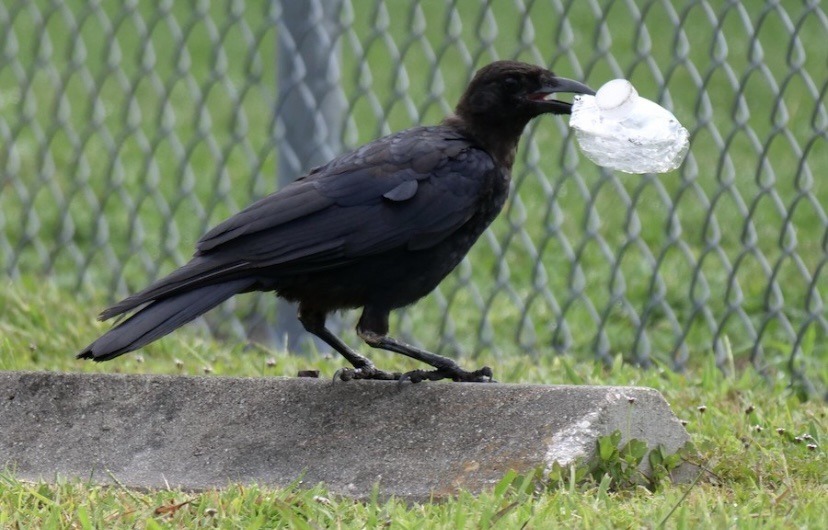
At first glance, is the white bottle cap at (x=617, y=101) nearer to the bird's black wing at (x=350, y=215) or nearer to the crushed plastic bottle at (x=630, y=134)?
the crushed plastic bottle at (x=630, y=134)

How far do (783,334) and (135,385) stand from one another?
298cm

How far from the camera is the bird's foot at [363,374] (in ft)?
12.3

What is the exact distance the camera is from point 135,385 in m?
3.75

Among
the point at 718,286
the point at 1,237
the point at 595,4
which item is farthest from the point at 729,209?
the point at 1,237

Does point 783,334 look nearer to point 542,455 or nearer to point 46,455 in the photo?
point 542,455

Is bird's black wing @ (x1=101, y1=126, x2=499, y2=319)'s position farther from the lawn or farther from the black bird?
the lawn

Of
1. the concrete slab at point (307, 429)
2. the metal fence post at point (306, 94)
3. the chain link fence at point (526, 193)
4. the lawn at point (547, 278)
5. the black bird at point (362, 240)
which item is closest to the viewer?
the lawn at point (547, 278)

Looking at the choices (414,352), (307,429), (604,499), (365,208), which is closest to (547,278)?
(414,352)

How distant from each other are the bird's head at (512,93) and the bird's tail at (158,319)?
99 centimetres

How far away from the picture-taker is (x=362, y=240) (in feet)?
12.3

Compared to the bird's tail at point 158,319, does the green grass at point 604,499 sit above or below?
below

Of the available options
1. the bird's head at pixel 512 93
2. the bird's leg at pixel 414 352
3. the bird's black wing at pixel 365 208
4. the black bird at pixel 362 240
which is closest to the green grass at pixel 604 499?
the black bird at pixel 362 240

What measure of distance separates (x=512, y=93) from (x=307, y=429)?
1.29m

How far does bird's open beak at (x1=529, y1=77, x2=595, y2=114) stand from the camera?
13.4 ft
